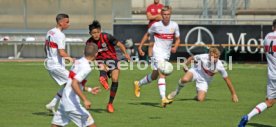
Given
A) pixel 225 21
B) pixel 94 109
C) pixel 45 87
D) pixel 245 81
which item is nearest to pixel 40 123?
pixel 94 109

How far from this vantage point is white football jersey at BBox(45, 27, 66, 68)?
15750 millimetres

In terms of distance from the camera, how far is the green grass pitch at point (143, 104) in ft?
49.7

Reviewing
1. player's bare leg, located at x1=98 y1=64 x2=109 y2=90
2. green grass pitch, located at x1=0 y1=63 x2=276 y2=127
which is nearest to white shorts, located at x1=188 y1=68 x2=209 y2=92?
green grass pitch, located at x1=0 y1=63 x2=276 y2=127

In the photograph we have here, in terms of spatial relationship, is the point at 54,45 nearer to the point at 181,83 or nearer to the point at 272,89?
the point at 181,83

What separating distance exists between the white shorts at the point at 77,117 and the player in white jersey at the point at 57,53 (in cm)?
403

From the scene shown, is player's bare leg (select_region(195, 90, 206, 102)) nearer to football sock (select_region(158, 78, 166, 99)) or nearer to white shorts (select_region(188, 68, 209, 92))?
white shorts (select_region(188, 68, 209, 92))

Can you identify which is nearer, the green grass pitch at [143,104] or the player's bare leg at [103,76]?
the green grass pitch at [143,104]

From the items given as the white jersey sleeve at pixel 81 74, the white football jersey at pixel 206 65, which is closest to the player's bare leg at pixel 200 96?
the white football jersey at pixel 206 65

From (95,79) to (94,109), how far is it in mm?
7542

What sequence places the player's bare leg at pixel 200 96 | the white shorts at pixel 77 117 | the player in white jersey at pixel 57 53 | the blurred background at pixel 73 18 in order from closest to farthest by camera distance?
the white shorts at pixel 77 117, the player in white jersey at pixel 57 53, the player's bare leg at pixel 200 96, the blurred background at pixel 73 18

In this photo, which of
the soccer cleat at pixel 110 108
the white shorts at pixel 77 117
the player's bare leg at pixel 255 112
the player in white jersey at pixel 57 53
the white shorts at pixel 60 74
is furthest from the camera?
the soccer cleat at pixel 110 108

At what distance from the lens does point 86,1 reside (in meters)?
33.9

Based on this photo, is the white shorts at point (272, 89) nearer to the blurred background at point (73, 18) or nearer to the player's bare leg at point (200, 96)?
the player's bare leg at point (200, 96)

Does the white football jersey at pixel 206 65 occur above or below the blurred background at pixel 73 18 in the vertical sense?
below
